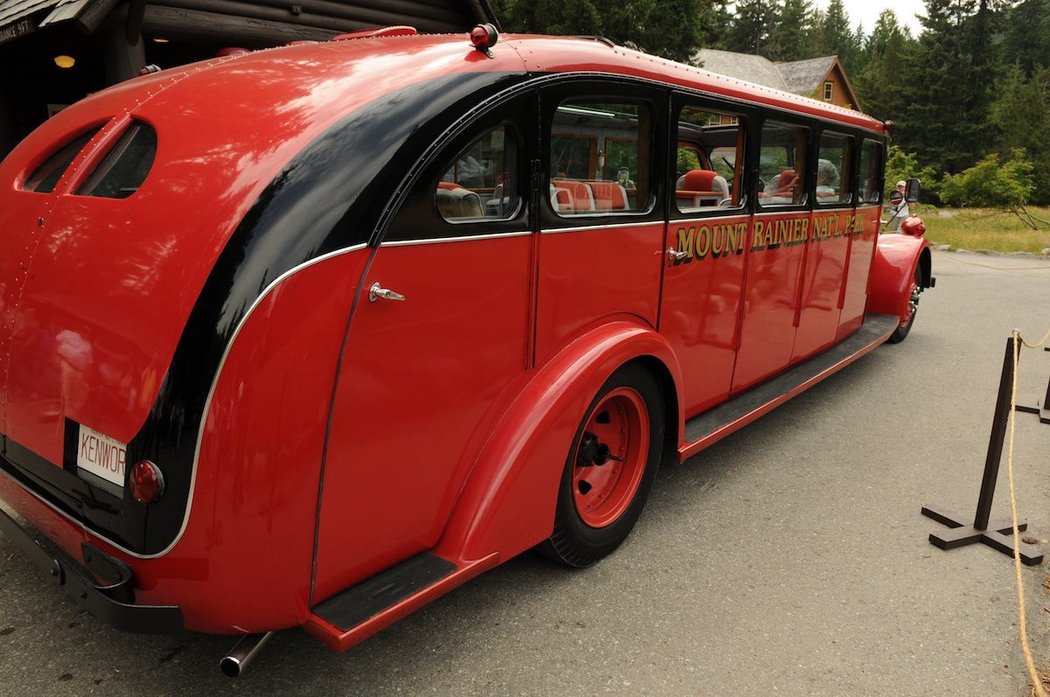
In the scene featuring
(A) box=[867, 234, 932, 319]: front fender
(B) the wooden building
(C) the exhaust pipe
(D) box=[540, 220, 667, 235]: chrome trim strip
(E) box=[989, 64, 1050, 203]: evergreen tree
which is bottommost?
(C) the exhaust pipe

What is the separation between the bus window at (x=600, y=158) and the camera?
2.88 meters

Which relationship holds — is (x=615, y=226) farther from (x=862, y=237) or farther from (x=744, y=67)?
(x=744, y=67)

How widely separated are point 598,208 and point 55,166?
214 cm

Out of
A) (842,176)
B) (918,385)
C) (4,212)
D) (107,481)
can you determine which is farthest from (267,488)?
(918,385)

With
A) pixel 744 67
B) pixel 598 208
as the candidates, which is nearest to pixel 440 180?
pixel 598 208

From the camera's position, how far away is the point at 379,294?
6.96 ft

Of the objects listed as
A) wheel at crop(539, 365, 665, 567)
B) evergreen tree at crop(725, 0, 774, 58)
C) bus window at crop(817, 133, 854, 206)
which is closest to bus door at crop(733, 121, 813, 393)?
bus window at crop(817, 133, 854, 206)

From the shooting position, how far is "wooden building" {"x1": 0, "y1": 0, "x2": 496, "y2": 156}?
6.05 m

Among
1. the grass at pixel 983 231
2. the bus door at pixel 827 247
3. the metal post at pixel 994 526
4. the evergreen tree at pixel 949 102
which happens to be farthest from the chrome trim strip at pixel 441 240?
the evergreen tree at pixel 949 102

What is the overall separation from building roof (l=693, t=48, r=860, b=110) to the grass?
15.8 meters

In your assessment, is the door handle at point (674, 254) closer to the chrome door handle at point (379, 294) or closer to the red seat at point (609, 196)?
the red seat at point (609, 196)

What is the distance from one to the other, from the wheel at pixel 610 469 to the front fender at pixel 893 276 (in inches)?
172

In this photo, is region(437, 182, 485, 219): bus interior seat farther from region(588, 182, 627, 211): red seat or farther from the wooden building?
the wooden building

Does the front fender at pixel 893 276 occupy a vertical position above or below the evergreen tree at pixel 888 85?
below
